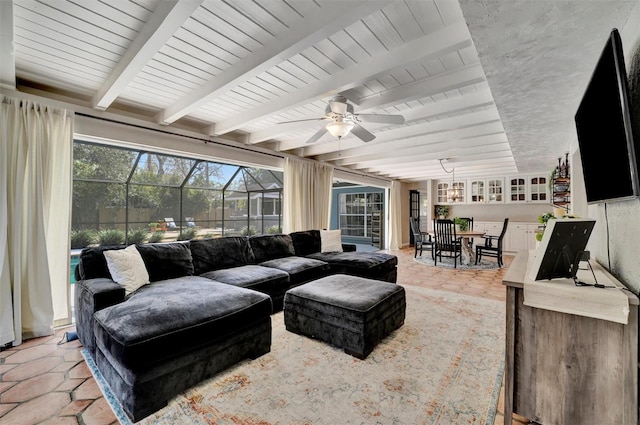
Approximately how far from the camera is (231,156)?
4238 mm

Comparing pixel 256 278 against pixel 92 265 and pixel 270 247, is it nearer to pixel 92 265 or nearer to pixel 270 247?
pixel 270 247

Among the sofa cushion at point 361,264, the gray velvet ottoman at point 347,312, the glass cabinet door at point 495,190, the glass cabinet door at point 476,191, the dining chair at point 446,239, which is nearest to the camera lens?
the gray velvet ottoman at point 347,312

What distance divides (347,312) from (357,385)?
0.52 metres

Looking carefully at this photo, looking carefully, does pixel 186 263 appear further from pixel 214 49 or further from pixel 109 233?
pixel 109 233

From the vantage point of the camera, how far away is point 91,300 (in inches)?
80.0

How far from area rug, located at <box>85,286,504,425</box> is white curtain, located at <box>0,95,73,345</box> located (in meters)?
0.97

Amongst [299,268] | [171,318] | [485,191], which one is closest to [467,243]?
[485,191]

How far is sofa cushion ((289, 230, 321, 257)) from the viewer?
4441 millimetres

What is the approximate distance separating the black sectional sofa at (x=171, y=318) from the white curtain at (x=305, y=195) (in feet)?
5.90

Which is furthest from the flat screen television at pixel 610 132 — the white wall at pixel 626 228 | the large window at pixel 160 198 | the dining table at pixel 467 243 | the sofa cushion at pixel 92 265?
the large window at pixel 160 198

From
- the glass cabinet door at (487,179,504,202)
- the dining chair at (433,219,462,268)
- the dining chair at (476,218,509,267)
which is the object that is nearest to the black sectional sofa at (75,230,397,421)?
the dining chair at (433,219,462,268)

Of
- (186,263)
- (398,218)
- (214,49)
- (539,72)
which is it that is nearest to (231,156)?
(186,263)

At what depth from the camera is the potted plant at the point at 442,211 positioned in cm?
859

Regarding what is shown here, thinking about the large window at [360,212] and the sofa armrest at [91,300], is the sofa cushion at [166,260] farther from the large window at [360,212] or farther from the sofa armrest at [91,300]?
the large window at [360,212]
